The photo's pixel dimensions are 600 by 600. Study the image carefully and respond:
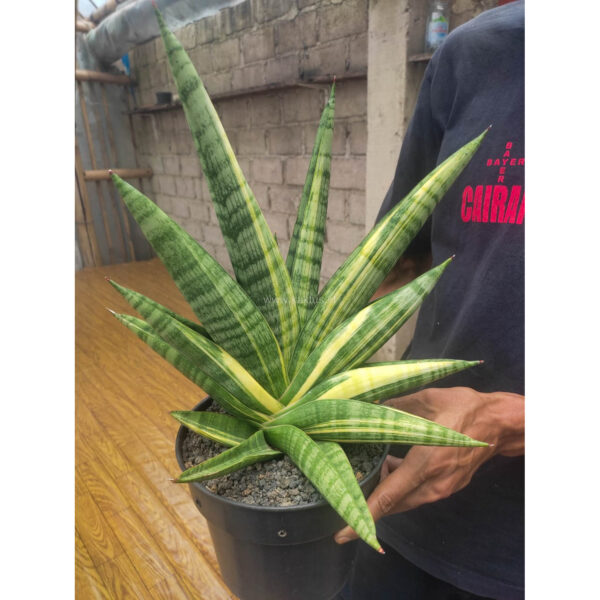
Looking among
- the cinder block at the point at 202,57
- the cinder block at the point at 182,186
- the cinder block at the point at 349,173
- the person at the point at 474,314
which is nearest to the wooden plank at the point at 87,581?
the person at the point at 474,314

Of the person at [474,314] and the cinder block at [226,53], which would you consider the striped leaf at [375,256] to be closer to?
the person at [474,314]

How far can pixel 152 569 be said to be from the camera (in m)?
0.83

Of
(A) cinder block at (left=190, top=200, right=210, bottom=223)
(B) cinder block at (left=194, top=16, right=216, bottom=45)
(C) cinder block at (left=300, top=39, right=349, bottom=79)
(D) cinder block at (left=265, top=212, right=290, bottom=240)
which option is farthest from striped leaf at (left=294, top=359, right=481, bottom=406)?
(D) cinder block at (left=265, top=212, right=290, bottom=240)

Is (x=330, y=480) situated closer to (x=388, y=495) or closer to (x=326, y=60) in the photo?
(x=388, y=495)

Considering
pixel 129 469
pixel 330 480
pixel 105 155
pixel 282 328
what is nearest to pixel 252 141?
pixel 105 155

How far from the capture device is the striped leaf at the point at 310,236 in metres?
0.30

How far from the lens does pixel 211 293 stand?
258 millimetres

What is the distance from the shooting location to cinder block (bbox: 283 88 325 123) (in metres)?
1.31

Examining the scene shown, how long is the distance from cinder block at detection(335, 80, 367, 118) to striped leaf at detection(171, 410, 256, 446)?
1.14m

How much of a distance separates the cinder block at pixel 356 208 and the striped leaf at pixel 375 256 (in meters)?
1.01

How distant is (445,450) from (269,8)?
0.64 metres

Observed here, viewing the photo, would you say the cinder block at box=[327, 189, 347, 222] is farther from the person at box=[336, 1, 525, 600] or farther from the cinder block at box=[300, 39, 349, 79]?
the person at box=[336, 1, 525, 600]
